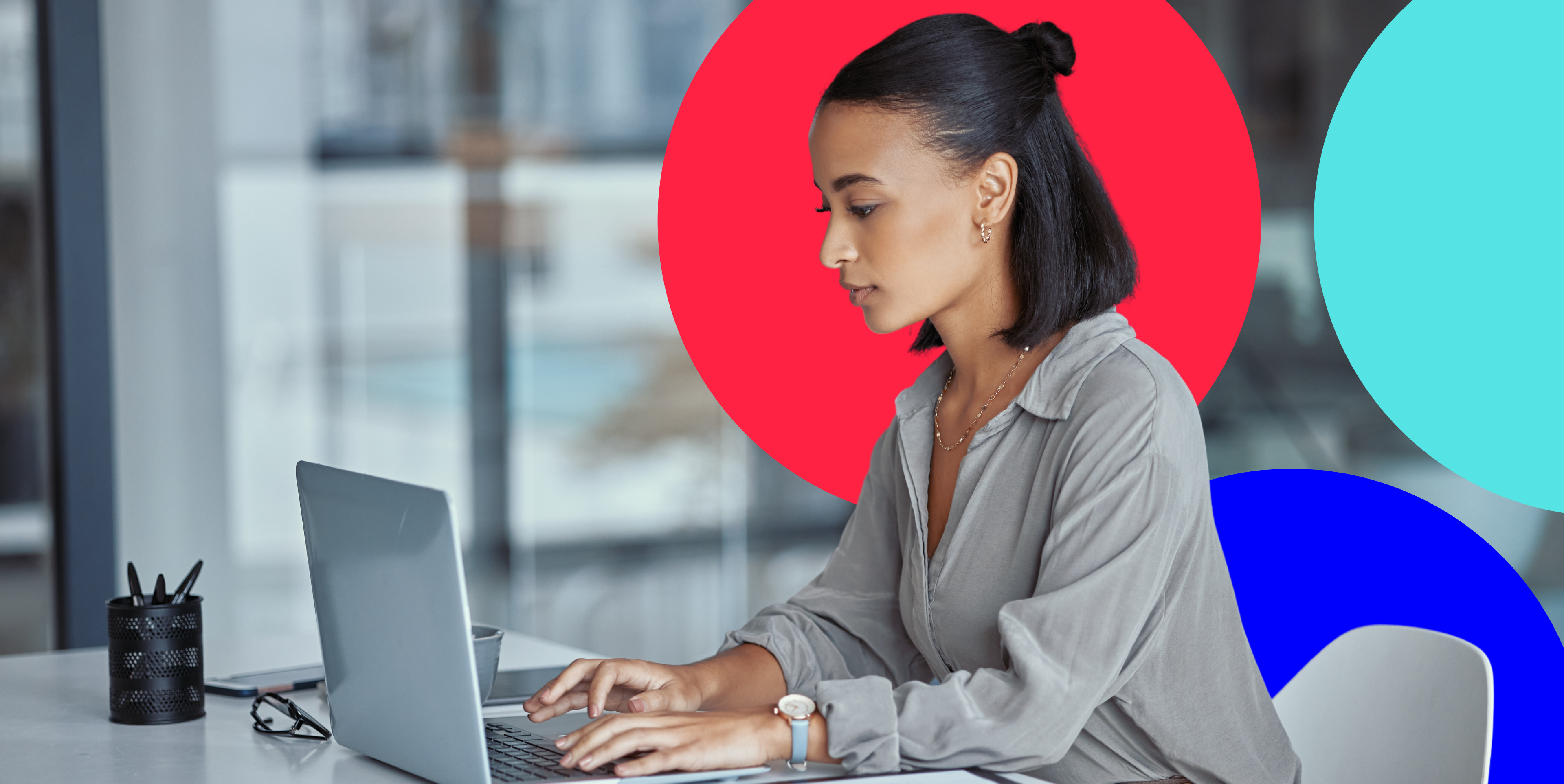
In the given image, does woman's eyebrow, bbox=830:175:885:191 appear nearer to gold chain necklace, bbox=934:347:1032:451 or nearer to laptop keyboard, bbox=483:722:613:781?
gold chain necklace, bbox=934:347:1032:451

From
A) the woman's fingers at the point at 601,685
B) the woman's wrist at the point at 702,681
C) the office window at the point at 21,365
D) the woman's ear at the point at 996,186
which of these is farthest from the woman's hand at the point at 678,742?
the office window at the point at 21,365

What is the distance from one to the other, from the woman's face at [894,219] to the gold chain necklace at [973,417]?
0.11 m

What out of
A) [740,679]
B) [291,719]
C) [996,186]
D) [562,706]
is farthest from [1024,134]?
[291,719]

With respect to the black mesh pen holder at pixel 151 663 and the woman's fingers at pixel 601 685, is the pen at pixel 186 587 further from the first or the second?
the woman's fingers at pixel 601 685

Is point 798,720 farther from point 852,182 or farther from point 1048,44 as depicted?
point 1048,44

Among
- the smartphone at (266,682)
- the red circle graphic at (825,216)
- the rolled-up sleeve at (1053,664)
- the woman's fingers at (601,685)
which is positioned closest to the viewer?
the rolled-up sleeve at (1053,664)

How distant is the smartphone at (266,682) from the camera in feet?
5.08

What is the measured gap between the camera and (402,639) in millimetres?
1143

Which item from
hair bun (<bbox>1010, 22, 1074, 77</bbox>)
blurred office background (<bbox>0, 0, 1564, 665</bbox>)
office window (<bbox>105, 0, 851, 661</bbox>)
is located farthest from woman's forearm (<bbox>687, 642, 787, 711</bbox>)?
office window (<bbox>105, 0, 851, 661</bbox>)

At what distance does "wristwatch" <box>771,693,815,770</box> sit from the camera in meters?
1.19

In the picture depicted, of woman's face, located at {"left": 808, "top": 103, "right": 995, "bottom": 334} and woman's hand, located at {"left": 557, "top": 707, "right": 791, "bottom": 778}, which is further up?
woman's face, located at {"left": 808, "top": 103, "right": 995, "bottom": 334}

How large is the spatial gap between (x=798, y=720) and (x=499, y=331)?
3.34 m

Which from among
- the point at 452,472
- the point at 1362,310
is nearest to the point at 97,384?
the point at 452,472

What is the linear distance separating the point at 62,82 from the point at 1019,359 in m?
2.33
